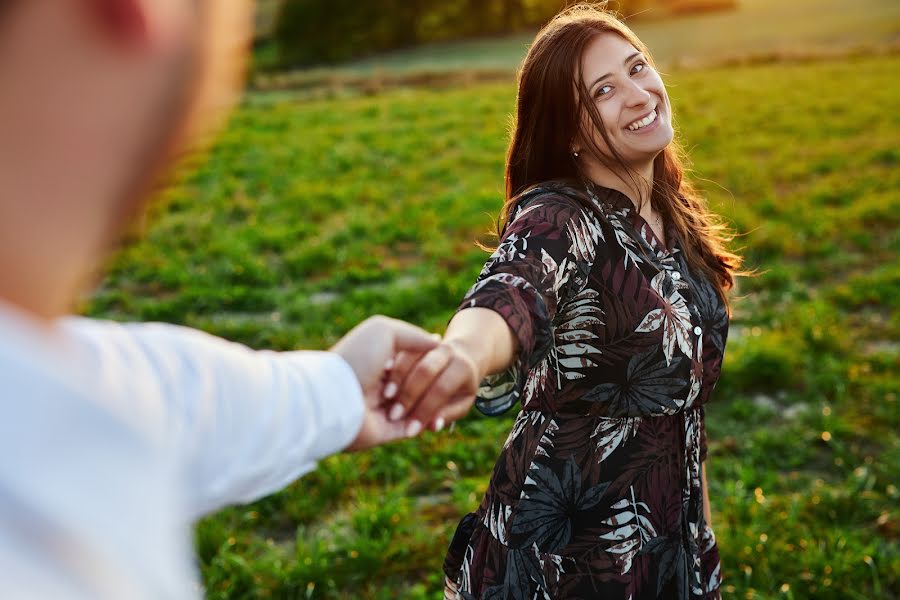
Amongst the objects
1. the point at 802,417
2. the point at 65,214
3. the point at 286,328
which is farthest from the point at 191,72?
the point at 286,328

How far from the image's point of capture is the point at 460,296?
19.1 ft

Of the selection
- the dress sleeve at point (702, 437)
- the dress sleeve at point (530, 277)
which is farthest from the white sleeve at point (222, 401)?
the dress sleeve at point (702, 437)

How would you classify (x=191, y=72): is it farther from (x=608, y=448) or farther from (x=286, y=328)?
(x=286, y=328)

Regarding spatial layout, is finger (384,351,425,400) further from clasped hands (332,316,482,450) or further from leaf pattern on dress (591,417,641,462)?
leaf pattern on dress (591,417,641,462)

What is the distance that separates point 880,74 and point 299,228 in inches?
422

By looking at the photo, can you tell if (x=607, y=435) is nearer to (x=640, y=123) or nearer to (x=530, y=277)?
(x=530, y=277)

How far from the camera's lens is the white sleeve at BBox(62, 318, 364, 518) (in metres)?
0.69

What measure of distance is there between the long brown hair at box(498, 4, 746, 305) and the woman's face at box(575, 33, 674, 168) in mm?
17

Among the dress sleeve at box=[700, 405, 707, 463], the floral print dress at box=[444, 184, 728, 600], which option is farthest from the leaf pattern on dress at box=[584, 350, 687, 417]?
the dress sleeve at box=[700, 405, 707, 463]

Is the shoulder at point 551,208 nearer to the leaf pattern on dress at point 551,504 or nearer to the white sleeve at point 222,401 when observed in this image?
the leaf pattern on dress at point 551,504

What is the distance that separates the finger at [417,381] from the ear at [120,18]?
2.85ft

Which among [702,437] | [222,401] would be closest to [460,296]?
[702,437]

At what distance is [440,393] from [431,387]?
0.02 metres

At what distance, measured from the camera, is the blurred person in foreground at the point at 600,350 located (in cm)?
193
